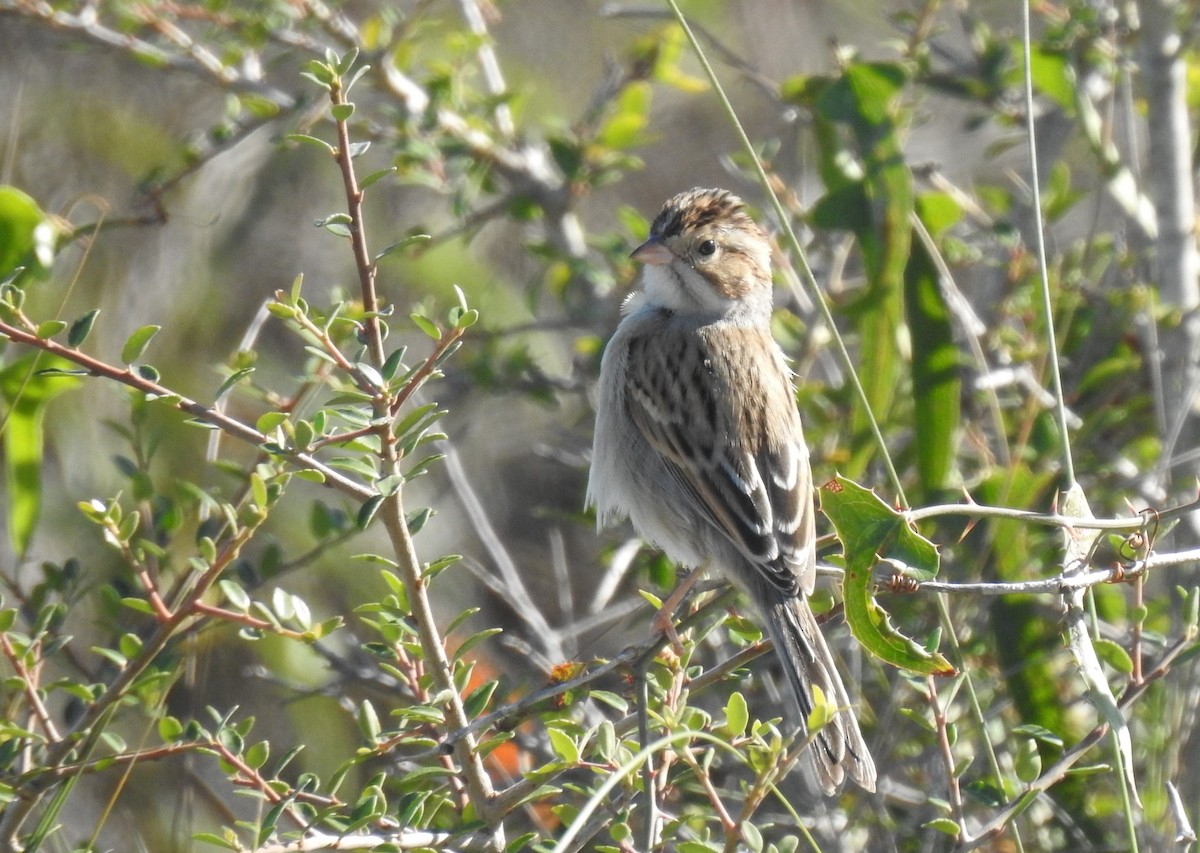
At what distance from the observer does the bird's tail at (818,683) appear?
2.59 m

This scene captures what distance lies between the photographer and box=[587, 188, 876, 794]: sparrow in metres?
3.16

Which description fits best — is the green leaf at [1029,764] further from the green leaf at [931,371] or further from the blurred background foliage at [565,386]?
the green leaf at [931,371]

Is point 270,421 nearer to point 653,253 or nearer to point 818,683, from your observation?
point 818,683

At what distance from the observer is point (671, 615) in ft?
9.30

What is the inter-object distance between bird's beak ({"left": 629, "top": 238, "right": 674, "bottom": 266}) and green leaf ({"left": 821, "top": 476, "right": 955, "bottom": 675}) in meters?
1.66

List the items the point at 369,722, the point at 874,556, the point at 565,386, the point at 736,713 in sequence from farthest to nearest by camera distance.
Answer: the point at 565,386
the point at 369,722
the point at 874,556
the point at 736,713

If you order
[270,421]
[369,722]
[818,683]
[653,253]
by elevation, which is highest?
[270,421]

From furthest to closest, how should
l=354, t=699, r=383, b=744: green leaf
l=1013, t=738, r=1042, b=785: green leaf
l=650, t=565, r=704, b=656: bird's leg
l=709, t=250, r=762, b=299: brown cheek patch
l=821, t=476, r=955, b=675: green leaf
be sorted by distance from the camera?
l=709, t=250, r=762, b=299: brown cheek patch < l=650, t=565, r=704, b=656: bird's leg < l=354, t=699, r=383, b=744: green leaf < l=1013, t=738, r=1042, b=785: green leaf < l=821, t=476, r=955, b=675: green leaf

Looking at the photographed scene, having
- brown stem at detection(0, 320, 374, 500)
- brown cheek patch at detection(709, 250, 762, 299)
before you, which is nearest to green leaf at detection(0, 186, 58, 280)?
brown stem at detection(0, 320, 374, 500)

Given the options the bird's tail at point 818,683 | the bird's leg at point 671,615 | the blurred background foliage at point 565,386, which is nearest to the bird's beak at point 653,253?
the blurred background foliage at point 565,386

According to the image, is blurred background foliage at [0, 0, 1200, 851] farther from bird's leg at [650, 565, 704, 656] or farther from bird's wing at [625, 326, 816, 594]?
bird's wing at [625, 326, 816, 594]

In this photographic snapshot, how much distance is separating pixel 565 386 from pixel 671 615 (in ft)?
4.96

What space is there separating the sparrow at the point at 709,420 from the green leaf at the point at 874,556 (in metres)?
0.77

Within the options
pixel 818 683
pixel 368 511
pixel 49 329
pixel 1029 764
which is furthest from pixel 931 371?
pixel 49 329
